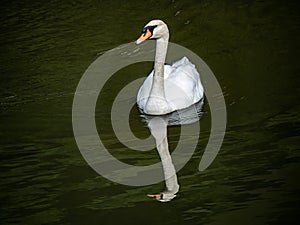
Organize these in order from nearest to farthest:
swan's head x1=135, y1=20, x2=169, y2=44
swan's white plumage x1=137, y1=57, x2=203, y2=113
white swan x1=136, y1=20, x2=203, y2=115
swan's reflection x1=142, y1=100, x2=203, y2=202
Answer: swan's reflection x1=142, y1=100, x2=203, y2=202
swan's head x1=135, y1=20, x2=169, y2=44
white swan x1=136, y1=20, x2=203, y2=115
swan's white plumage x1=137, y1=57, x2=203, y2=113

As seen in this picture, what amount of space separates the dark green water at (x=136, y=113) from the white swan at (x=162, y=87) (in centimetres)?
35

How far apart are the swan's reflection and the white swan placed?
0.27 feet

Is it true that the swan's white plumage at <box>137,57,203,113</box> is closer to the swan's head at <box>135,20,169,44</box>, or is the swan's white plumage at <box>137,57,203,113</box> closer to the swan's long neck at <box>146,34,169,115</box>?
the swan's long neck at <box>146,34,169,115</box>

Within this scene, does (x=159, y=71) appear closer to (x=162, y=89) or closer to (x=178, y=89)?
(x=162, y=89)

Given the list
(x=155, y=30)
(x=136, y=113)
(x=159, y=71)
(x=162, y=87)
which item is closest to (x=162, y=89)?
(x=162, y=87)

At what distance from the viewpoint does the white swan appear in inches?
336

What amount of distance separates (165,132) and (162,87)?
2.74 ft

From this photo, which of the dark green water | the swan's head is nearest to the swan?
the swan's head

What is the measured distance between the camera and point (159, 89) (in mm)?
8617

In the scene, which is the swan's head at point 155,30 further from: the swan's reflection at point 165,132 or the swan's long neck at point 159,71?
the swan's reflection at point 165,132

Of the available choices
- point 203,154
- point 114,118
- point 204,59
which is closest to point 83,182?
point 203,154

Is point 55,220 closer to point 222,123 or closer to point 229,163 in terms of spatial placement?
point 229,163

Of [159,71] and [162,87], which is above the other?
[159,71]

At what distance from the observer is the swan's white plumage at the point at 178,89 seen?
8.72 metres
